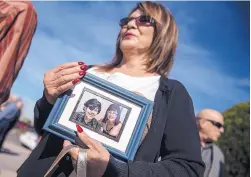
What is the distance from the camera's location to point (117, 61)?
1.38m

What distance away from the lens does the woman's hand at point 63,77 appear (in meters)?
0.93

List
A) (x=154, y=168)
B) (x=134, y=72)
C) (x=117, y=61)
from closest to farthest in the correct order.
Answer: (x=154, y=168), (x=134, y=72), (x=117, y=61)

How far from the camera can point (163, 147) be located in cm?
104

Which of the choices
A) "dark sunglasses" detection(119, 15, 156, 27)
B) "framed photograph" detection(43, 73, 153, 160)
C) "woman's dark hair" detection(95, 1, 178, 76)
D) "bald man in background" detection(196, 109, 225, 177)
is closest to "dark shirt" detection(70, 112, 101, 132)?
"framed photograph" detection(43, 73, 153, 160)

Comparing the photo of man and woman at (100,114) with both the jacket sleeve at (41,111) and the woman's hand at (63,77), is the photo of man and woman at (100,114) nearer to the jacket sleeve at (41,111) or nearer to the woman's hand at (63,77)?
the woman's hand at (63,77)

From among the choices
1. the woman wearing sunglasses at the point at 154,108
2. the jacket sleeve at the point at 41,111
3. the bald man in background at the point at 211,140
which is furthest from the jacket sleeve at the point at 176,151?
the bald man in background at the point at 211,140

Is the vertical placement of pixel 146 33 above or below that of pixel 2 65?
above

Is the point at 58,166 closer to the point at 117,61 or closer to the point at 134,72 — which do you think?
the point at 134,72

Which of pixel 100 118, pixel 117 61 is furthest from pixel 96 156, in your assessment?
pixel 117 61

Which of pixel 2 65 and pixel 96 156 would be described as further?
pixel 2 65

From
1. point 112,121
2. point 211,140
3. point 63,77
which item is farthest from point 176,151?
point 211,140

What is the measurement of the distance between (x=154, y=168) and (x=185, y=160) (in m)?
0.11

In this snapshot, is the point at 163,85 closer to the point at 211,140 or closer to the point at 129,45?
the point at 129,45

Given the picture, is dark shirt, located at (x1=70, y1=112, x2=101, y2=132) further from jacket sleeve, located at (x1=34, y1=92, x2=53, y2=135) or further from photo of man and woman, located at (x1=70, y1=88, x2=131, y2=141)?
jacket sleeve, located at (x1=34, y1=92, x2=53, y2=135)
